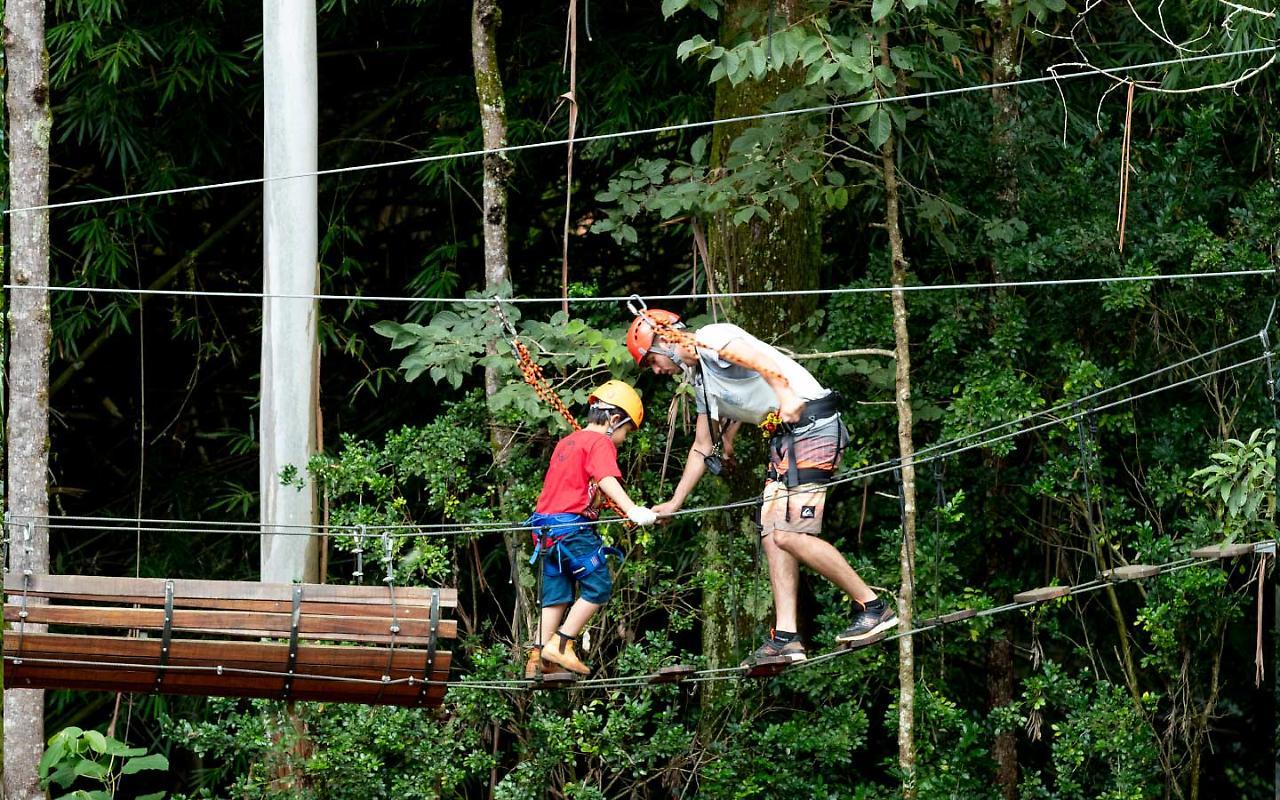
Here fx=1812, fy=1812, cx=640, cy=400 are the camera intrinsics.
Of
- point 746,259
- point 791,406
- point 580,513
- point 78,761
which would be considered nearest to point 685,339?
point 791,406

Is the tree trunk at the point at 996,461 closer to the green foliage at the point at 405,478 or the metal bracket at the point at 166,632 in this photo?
the green foliage at the point at 405,478

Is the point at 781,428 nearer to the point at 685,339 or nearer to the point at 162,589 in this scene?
the point at 685,339

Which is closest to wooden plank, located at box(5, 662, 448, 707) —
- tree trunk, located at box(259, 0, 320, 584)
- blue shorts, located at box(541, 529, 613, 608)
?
blue shorts, located at box(541, 529, 613, 608)

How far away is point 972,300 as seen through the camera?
767 centimetres

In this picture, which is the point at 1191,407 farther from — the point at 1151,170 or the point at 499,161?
the point at 499,161

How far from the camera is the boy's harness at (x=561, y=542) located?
6035 mm

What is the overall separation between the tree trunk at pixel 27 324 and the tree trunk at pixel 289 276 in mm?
852

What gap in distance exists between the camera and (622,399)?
6.11m

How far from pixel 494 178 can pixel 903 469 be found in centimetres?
207

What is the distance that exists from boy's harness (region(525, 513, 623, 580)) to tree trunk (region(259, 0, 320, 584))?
1512mm

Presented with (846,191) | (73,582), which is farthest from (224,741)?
(846,191)

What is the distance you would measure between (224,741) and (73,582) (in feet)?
5.96

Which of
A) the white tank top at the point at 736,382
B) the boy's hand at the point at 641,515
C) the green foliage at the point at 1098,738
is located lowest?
the green foliage at the point at 1098,738

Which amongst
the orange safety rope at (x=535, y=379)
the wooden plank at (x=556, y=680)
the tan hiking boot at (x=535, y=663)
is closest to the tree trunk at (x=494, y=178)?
the orange safety rope at (x=535, y=379)
